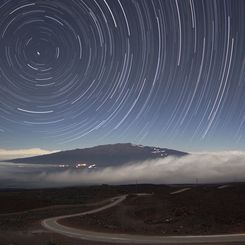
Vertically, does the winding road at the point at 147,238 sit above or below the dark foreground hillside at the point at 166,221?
below

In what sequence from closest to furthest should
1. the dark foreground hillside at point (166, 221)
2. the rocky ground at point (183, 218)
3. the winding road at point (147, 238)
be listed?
1. the winding road at point (147, 238)
2. the dark foreground hillside at point (166, 221)
3. the rocky ground at point (183, 218)

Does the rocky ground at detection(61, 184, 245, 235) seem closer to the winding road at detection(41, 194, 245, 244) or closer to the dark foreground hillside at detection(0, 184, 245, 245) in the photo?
the dark foreground hillside at detection(0, 184, 245, 245)

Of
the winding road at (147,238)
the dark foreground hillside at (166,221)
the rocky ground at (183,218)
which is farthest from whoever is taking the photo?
the rocky ground at (183,218)

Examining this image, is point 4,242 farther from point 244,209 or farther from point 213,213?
point 244,209

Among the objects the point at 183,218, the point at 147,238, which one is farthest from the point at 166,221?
the point at 147,238

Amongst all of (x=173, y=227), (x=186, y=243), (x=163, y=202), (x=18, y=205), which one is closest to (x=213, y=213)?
(x=173, y=227)

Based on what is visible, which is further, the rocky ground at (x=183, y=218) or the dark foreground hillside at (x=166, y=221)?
the rocky ground at (x=183, y=218)

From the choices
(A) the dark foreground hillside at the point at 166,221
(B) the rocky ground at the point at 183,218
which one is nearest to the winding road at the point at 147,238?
(A) the dark foreground hillside at the point at 166,221

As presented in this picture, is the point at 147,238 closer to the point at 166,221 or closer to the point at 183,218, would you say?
the point at 166,221

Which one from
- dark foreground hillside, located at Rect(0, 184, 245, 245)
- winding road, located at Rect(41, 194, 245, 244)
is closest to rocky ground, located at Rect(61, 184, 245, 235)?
dark foreground hillside, located at Rect(0, 184, 245, 245)

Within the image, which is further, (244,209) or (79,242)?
(244,209)

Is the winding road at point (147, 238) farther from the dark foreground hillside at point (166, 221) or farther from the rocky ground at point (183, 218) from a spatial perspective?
the rocky ground at point (183, 218)
